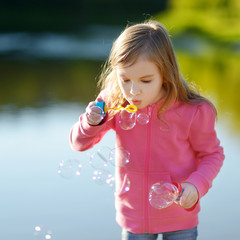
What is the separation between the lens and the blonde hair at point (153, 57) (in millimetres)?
1801

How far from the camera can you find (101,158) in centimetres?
220

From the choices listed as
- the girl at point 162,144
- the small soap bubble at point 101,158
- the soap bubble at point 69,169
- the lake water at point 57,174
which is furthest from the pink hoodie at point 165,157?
the lake water at point 57,174

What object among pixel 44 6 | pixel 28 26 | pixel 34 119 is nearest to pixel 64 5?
pixel 44 6

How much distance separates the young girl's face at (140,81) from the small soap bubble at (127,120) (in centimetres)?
6

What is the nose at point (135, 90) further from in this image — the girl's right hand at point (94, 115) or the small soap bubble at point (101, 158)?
the small soap bubble at point (101, 158)

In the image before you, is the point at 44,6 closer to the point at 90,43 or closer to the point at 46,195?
the point at 90,43

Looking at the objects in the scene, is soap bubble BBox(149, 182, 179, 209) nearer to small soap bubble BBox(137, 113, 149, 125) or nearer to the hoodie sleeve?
the hoodie sleeve

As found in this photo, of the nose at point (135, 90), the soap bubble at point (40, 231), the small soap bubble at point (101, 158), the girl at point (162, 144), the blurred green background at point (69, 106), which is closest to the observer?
the nose at point (135, 90)

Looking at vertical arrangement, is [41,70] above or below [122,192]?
above

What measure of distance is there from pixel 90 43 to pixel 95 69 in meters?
4.29

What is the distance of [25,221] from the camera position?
3.08 meters

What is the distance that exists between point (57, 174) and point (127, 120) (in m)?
2.00

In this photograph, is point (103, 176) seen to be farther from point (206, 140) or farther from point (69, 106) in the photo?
point (69, 106)

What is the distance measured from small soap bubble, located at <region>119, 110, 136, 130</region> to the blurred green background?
108 centimetres
